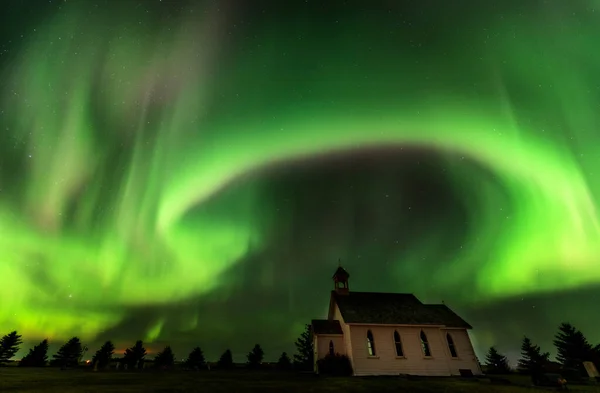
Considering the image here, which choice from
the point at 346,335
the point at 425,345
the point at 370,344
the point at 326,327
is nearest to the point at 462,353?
the point at 425,345

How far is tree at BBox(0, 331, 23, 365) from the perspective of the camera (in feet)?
300

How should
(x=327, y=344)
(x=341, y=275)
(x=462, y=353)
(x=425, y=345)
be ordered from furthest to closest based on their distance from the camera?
(x=341, y=275), (x=462, y=353), (x=327, y=344), (x=425, y=345)

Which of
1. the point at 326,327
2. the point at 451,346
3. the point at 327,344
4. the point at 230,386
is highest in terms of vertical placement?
the point at 326,327

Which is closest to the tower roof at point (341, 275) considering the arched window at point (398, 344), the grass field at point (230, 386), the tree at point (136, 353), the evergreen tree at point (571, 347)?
the arched window at point (398, 344)

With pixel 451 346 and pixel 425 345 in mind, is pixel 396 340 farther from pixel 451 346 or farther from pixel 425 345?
pixel 451 346

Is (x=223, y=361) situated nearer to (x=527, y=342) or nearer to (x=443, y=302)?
(x=443, y=302)

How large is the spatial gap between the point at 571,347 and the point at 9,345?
508 ft

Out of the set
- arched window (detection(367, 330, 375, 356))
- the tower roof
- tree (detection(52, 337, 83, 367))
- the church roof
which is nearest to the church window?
the church roof

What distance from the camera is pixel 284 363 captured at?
73312 millimetres

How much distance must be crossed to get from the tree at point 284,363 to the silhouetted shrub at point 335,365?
39248 millimetres

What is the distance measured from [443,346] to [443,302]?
9.58m

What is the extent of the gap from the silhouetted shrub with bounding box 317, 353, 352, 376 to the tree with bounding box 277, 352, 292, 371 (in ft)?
129

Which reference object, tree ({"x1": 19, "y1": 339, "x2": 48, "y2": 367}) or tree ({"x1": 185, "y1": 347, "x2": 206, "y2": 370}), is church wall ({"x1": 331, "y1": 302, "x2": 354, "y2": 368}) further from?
tree ({"x1": 19, "y1": 339, "x2": 48, "y2": 367})

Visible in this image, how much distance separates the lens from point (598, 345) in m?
65.8
